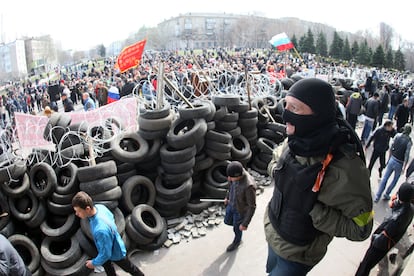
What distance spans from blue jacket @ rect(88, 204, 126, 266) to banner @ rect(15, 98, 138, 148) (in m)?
2.92

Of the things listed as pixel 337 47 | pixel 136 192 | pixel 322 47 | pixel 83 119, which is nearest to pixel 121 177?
pixel 136 192

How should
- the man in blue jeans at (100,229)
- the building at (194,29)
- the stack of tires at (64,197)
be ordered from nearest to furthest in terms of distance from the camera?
the man in blue jeans at (100,229), the stack of tires at (64,197), the building at (194,29)

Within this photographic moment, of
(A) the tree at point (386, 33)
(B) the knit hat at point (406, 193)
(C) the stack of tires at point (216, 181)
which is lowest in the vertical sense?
(C) the stack of tires at point (216, 181)

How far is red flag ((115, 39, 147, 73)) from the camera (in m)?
10.4

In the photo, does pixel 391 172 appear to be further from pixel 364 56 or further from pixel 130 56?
pixel 364 56

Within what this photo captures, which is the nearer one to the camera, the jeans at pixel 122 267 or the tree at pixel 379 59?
the jeans at pixel 122 267

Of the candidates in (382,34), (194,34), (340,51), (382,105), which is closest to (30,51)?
(194,34)

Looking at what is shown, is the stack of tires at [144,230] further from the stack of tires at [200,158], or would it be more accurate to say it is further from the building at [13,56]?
the building at [13,56]

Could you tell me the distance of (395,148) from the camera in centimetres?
637

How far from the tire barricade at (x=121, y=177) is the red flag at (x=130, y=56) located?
399cm

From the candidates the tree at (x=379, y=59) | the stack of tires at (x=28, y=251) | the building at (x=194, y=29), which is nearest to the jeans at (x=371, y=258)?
the stack of tires at (x=28, y=251)

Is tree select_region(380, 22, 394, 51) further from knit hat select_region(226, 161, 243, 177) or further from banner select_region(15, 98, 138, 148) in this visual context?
knit hat select_region(226, 161, 243, 177)

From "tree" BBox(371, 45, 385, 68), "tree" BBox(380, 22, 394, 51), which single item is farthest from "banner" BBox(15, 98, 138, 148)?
"tree" BBox(380, 22, 394, 51)

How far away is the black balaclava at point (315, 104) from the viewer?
2.08 metres
